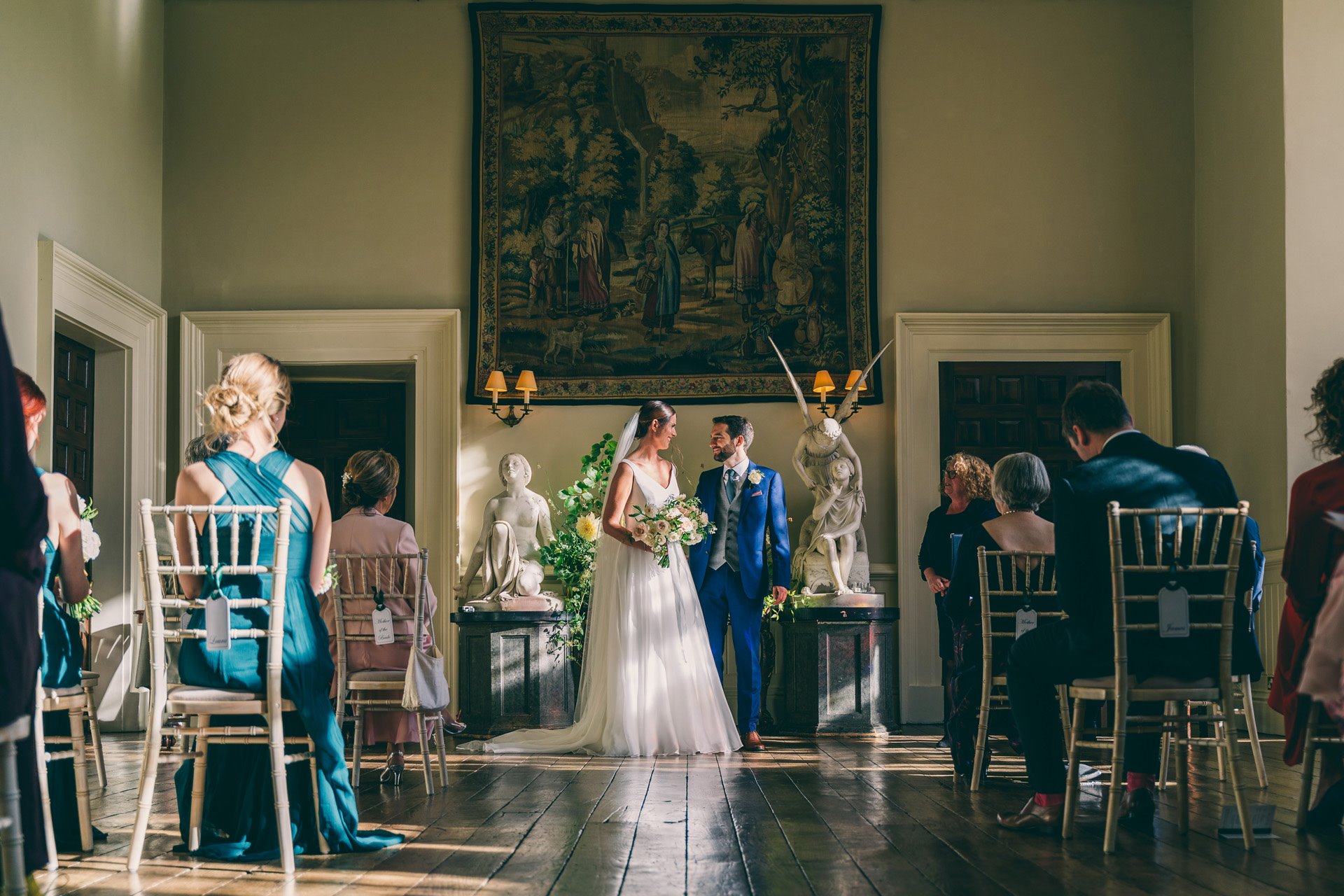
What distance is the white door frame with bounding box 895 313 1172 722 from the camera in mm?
9016

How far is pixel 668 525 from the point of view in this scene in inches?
269

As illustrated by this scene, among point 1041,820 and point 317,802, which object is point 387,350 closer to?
point 317,802

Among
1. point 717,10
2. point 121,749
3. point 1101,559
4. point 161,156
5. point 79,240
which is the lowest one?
point 121,749

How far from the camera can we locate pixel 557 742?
6.89 meters

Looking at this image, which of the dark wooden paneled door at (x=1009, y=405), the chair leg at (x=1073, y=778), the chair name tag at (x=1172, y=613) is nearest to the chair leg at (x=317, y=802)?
the chair leg at (x=1073, y=778)

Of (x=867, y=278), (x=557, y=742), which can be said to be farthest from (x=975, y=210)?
(x=557, y=742)

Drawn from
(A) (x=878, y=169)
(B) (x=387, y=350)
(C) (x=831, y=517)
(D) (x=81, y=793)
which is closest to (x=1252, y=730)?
(C) (x=831, y=517)

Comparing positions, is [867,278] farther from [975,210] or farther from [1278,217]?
[1278,217]

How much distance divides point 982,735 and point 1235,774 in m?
1.34

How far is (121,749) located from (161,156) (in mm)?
4232

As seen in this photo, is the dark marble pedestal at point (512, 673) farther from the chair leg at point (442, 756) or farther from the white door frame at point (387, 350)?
the chair leg at point (442, 756)

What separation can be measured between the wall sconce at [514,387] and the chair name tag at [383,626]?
11.5 ft

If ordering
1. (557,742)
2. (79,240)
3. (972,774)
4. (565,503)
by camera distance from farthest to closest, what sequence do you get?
(565,503)
(79,240)
(557,742)
(972,774)

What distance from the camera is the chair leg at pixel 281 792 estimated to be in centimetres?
359
